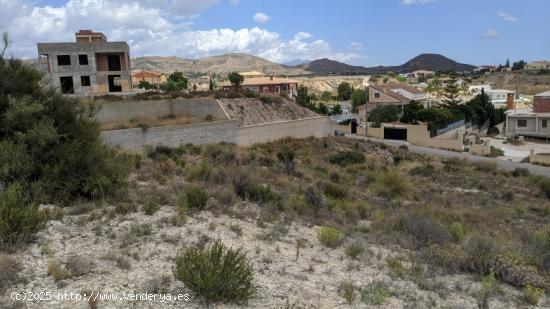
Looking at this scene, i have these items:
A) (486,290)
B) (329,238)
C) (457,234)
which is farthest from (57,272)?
(457,234)

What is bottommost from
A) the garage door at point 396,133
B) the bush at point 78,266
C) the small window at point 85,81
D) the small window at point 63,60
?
the garage door at point 396,133

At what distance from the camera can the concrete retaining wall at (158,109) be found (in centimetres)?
3106

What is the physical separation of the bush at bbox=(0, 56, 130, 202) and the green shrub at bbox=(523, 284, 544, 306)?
27.2 ft

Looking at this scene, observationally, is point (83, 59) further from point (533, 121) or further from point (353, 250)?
point (533, 121)

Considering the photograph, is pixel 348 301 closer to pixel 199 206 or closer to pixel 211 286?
pixel 211 286

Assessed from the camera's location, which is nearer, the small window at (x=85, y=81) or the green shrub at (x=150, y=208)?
the green shrub at (x=150, y=208)

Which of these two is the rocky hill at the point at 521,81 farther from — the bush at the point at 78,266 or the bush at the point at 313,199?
the bush at the point at 78,266

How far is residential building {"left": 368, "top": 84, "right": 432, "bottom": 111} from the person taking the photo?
62.3 m

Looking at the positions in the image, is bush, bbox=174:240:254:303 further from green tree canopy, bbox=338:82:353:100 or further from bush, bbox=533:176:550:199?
green tree canopy, bbox=338:82:353:100

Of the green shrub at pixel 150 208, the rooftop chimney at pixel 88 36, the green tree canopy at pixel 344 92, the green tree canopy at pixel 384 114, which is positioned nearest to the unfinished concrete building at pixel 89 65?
the rooftop chimney at pixel 88 36

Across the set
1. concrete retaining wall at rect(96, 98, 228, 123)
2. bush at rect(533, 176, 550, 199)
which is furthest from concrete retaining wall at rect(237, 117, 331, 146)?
bush at rect(533, 176, 550, 199)

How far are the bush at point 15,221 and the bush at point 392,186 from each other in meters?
13.3

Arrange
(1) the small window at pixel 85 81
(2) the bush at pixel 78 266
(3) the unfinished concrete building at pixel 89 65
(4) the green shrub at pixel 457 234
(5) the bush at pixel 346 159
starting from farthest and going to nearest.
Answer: (1) the small window at pixel 85 81, (3) the unfinished concrete building at pixel 89 65, (5) the bush at pixel 346 159, (4) the green shrub at pixel 457 234, (2) the bush at pixel 78 266

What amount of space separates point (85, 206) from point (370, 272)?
5.76 meters
